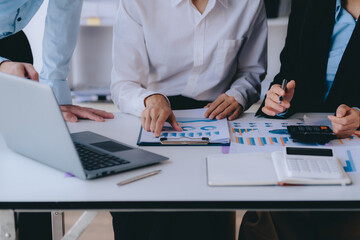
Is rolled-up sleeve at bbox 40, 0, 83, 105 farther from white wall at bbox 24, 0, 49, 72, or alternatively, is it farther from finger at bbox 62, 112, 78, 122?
white wall at bbox 24, 0, 49, 72

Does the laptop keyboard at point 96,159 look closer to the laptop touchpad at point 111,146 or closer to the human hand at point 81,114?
the laptop touchpad at point 111,146

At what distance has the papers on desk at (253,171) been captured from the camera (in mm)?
848

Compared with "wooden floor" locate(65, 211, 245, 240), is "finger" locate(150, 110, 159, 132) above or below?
above

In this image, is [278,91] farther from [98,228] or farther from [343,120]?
[98,228]

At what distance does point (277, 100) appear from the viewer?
4.26 ft

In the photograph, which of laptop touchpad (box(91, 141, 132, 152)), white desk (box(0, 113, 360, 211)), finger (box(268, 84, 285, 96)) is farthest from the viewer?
finger (box(268, 84, 285, 96))

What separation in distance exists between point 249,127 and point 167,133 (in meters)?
0.25

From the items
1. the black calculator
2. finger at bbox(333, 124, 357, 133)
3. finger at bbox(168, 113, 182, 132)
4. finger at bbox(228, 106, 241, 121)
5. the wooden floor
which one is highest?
finger at bbox(333, 124, 357, 133)

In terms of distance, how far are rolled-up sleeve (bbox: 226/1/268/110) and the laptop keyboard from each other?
0.76m

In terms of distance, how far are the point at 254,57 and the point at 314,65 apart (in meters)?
0.24

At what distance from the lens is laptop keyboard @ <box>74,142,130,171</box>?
0.92m

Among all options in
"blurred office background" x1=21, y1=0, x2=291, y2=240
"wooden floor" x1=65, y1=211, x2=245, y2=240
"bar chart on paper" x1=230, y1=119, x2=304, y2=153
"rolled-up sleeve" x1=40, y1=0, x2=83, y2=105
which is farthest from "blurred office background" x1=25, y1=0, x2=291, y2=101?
"bar chart on paper" x1=230, y1=119, x2=304, y2=153

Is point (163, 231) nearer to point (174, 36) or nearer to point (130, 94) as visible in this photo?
point (130, 94)

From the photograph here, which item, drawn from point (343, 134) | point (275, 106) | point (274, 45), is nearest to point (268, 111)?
point (275, 106)
